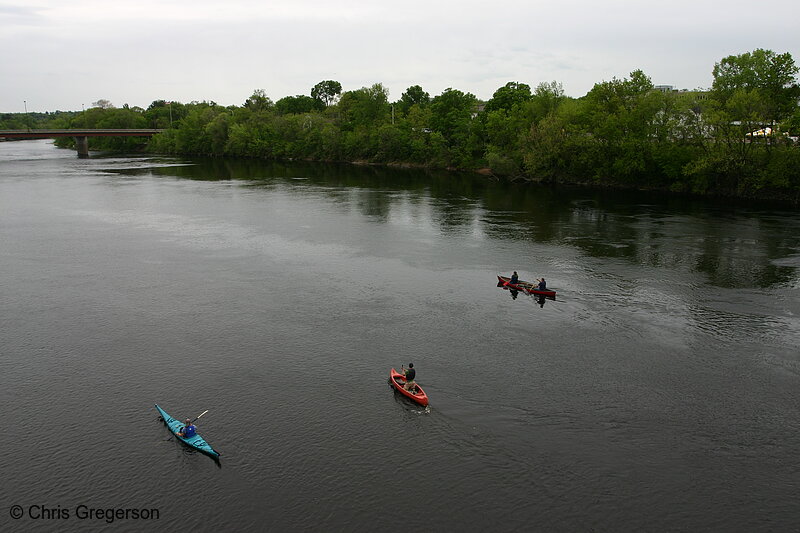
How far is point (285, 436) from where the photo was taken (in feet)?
101

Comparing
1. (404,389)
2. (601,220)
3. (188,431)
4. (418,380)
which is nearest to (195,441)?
(188,431)

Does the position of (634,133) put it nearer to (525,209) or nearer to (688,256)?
(525,209)

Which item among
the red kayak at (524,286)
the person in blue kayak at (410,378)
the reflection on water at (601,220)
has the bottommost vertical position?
the person in blue kayak at (410,378)

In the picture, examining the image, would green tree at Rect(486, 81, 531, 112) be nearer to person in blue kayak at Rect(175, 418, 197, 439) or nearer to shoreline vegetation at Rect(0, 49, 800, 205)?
shoreline vegetation at Rect(0, 49, 800, 205)

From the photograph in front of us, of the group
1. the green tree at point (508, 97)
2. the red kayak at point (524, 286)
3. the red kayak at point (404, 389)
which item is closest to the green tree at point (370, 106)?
the green tree at point (508, 97)

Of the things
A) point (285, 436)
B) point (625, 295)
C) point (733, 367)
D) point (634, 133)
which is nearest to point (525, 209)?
point (634, 133)

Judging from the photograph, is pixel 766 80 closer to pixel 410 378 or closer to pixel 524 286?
pixel 524 286

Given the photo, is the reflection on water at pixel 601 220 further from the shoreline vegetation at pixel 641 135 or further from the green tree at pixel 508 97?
the green tree at pixel 508 97

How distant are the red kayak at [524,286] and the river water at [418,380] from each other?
130 cm

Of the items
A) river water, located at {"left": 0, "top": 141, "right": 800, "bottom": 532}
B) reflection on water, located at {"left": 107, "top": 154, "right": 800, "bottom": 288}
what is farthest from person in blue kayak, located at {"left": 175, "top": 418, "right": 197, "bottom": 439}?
reflection on water, located at {"left": 107, "top": 154, "right": 800, "bottom": 288}

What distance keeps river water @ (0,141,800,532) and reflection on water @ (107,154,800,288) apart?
74 cm

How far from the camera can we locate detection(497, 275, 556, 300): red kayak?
50.5 metres

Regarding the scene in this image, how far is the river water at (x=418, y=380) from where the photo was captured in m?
26.3

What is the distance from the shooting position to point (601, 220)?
8481cm
